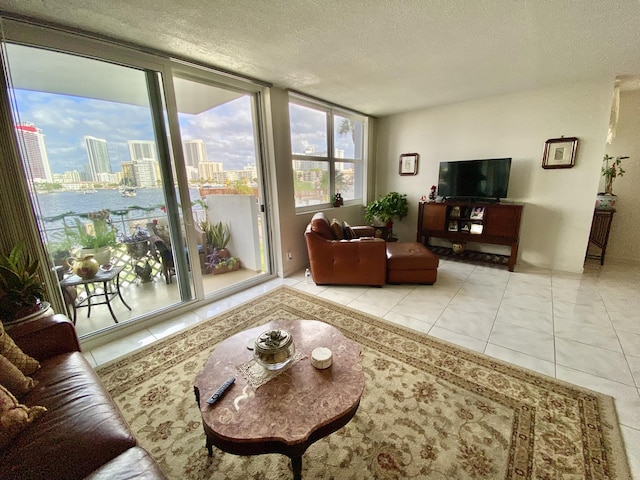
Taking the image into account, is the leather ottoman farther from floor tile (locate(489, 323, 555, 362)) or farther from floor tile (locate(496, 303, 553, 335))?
floor tile (locate(489, 323, 555, 362))

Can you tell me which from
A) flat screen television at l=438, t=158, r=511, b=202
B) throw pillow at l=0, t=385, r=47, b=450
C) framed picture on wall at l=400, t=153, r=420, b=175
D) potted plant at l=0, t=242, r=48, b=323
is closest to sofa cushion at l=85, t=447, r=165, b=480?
throw pillow at l=0, t=385, r=47, b=450

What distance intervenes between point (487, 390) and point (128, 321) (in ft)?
9.38

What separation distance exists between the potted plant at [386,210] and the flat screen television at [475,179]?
659mm

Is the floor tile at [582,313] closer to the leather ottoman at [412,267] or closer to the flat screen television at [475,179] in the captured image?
the leather ottoman at [412,267]

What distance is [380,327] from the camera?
92.7 inches

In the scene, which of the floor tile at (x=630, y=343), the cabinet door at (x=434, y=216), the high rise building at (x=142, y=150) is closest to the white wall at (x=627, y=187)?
the cabinet door at (x=434, y=216)

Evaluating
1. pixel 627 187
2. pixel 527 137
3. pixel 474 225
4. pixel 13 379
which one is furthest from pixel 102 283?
pixel 627 187

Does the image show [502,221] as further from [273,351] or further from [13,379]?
[13,379]

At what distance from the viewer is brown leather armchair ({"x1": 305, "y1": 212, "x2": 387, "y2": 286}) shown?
10.1 ft

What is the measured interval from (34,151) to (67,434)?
195 cm

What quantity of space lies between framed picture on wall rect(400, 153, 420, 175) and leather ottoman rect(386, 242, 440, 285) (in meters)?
1.98

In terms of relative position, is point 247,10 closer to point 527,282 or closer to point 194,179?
point 194,179

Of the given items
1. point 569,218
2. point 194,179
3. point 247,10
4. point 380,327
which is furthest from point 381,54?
point 569,218

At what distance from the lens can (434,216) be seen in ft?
13.5
